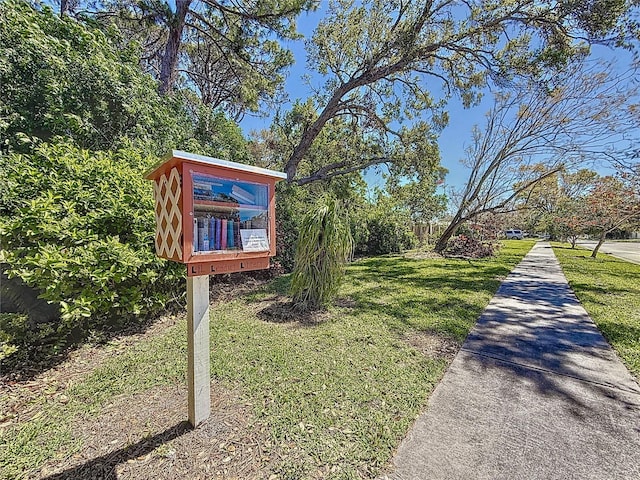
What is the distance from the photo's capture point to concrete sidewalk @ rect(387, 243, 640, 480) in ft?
4.94

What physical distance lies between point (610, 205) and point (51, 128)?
13999mm

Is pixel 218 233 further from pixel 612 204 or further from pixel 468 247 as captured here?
pixel 468 247

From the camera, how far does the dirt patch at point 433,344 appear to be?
282cm

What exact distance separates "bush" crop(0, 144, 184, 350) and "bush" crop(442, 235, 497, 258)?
38.4 ft

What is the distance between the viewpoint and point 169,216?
1661 millimetres

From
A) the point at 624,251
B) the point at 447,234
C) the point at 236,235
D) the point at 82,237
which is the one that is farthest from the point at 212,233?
the point at 624,251

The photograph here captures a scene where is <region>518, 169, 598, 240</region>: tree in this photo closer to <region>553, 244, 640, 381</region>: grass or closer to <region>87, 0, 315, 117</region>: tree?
<region>553, 244, 640, 381</region>: grass

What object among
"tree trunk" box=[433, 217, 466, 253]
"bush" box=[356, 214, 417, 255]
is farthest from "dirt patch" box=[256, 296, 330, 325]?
"tree trunk" box=[433, 217, 466, 253]

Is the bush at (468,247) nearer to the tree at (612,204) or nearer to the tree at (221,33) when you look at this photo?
the tree at (612,204)

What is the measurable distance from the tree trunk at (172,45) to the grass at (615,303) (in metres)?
8.34

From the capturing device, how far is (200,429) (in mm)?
1748

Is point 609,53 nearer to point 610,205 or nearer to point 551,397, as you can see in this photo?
point 610,205

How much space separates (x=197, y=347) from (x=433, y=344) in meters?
2.50

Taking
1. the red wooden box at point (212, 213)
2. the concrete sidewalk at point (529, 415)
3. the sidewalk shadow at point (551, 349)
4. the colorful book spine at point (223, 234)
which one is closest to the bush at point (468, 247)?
the sidewalk shadow at point (551, 349)
